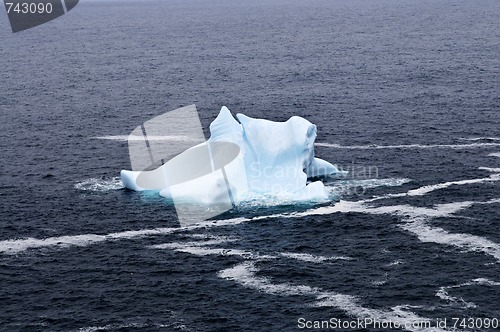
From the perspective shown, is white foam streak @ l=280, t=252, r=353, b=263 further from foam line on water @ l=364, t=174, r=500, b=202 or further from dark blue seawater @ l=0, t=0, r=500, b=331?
foam line on water @ l=364, t=174, r=500, b=202

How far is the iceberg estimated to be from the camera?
94500 mm

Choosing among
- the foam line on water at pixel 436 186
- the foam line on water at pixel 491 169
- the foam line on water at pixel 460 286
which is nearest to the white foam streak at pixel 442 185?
the foam line on water at pixel 436 186

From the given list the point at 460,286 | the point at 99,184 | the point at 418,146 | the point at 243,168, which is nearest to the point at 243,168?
the point at 243,168

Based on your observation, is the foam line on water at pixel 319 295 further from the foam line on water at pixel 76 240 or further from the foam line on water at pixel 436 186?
the foam line on water at pixel 436 186

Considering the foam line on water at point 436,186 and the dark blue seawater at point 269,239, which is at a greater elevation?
the dark blue seawater at point 269,239

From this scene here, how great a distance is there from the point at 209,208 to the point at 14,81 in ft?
380

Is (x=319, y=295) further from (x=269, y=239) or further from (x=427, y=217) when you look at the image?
(x=427, y=217)

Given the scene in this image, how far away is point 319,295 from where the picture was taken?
69625mm

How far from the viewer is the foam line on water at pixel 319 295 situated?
2566 inches

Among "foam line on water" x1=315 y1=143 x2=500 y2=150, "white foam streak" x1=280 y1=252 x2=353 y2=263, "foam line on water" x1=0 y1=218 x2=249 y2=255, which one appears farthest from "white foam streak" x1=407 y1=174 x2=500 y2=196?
"foam line on water" x1=0 y1=218 x2=249 y2=255

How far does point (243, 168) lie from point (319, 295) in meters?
31.3

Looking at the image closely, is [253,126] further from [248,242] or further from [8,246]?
[8,246]

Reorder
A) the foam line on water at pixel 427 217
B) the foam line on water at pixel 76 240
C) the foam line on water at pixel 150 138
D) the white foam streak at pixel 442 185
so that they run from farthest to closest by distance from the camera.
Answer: the foam line on water at pixel 150 138
the white foam streak at pixel 442 185
the foam line on water at pixel 76 240
the foam line on water at pixel 427 217

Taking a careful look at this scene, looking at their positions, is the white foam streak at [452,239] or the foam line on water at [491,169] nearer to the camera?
the white foam streak at [452,239]
